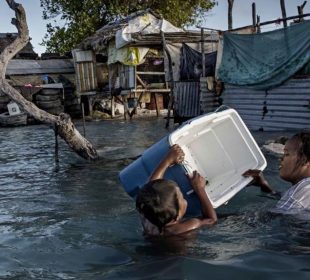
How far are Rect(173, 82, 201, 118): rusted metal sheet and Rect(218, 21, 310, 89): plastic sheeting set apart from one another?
2042 millimetres

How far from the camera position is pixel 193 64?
16219 millimetres

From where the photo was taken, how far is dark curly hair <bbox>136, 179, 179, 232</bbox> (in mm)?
3838

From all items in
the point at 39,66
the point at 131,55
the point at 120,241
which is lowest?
the point at 120,241

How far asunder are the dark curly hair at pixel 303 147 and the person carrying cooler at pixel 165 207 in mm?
840

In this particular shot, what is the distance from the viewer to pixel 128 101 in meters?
23.2

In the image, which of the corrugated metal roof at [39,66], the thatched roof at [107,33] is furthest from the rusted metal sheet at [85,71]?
the corrugated metal roof at [39,66]

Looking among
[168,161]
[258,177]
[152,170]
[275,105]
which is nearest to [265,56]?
[275,105]

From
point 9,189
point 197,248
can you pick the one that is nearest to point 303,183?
point 197,248

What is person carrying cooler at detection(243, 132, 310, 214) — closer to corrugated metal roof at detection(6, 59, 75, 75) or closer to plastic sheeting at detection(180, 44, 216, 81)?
plastic sheeting at detection(180, 44, 216, 81)

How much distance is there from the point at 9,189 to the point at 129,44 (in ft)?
44.1

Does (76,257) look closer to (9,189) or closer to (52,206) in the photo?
(52,206)

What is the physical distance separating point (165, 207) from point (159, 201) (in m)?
0.07

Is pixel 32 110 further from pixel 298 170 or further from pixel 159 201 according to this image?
pixel 298 170

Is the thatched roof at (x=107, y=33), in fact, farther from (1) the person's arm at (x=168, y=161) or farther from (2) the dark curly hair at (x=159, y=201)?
(2) the dark curly hair at (x=159, y=201)
